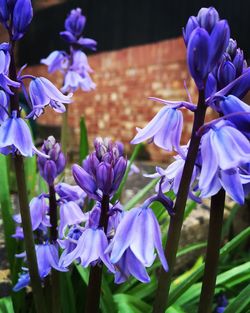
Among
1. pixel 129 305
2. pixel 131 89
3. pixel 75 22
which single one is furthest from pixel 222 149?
pixel 131 89

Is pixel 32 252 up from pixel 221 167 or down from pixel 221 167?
down

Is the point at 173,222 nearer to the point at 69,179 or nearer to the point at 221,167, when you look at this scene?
the point at 221,167

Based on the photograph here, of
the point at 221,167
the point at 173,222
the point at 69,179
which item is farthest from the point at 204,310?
the point at 69,179

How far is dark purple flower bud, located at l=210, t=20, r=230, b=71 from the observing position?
746 millimetres

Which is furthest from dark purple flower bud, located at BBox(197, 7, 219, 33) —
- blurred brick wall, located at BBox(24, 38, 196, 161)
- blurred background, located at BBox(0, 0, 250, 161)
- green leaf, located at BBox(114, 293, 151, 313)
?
blurred brick wall, located at BBox(24, 38, 196, 161)

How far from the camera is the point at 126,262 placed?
2.67ft

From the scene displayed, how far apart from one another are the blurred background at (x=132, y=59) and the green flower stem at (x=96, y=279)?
12.9ft

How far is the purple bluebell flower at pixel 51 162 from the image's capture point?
45.6 inches

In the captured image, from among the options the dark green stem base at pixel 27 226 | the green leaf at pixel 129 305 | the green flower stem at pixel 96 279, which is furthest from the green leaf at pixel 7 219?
the green flower stem at pixel 96 279

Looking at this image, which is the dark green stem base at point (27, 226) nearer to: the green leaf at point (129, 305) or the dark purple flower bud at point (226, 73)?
Answer: the green leaf at point (129, 305)

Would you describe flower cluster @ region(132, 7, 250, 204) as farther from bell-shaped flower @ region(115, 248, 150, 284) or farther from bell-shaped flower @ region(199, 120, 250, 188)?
bell-shaped flower @ region(115, 248, 150, 284)

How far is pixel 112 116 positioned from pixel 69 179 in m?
3.16

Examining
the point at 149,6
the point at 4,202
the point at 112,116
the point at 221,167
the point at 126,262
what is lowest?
the point at 112,116

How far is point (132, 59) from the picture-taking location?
6051 millimetres
